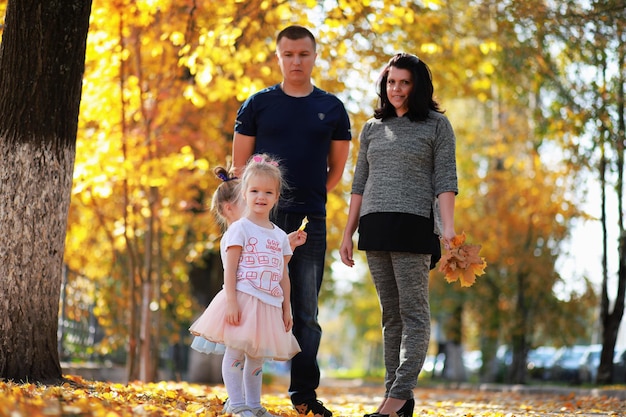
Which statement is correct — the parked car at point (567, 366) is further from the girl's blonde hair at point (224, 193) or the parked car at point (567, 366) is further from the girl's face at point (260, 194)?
the girl's face at point (260, 194)

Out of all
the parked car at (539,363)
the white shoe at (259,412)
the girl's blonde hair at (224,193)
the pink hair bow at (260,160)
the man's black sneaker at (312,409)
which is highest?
the pink hair bow at (260,160)

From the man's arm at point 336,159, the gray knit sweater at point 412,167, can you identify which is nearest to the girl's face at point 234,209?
the gray knit sweater at point 412,167

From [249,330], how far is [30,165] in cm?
243

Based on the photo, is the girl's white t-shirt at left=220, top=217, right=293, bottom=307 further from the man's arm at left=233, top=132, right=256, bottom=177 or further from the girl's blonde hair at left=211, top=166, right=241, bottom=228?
the man's arm at left=233, top=132, right=256, bottom=177

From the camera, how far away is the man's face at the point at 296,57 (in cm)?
610

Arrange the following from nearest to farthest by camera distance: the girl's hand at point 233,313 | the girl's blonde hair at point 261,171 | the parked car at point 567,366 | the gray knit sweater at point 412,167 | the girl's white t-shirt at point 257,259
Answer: the girl's hand at point 233,313 < the girl's white t-shirt at point 257,259 < the girl's blonde hair at point 261,171 < the gray knit sweater at point 412,167 < the parked car at point 567,366

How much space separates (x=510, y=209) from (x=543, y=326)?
10.4 feet

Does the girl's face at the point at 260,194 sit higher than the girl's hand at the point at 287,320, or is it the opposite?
the girl's face at the point at 260,194

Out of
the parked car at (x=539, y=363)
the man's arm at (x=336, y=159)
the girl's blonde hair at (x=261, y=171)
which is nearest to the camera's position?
the girl's blonde hair at (x=261, y=171)

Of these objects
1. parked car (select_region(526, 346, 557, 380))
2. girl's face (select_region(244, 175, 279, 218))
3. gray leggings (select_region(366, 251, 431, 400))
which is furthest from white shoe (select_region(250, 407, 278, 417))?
parked car (select_region(526, 346, 557, 380))

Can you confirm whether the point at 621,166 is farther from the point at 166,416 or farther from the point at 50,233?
the point at 166,416

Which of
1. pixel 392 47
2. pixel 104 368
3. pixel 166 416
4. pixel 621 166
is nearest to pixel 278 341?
pixel 166 416

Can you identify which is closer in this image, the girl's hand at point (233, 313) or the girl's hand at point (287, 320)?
the girl's hand at point (233, 313)

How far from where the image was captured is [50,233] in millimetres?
6773
